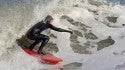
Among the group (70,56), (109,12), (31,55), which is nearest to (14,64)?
(31,55)

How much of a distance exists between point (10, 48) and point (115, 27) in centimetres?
491

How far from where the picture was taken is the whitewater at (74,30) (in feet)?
43.8

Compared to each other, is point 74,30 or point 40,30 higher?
point 74,30

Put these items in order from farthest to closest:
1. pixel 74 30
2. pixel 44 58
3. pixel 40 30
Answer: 1. pixel 74 30
2. pixel 40 30
3. pixel 44 58

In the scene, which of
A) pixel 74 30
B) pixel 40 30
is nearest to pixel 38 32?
pixel 40 30

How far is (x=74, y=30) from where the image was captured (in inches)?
634

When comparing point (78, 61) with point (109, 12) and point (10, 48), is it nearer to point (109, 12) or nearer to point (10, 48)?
point (10, 48)

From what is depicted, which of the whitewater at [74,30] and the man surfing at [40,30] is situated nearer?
the man surfing at [40,30]

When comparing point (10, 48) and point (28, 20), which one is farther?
point (28, 20)

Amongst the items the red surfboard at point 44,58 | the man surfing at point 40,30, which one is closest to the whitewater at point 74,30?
the red surfboard at point 44,58

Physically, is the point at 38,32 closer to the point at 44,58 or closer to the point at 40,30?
the point at 40,30

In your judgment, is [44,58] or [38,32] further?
[38,32]

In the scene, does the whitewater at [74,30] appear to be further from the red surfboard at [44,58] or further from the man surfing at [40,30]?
the man surfing at [40,30]

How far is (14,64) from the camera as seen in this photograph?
42.2 ft
